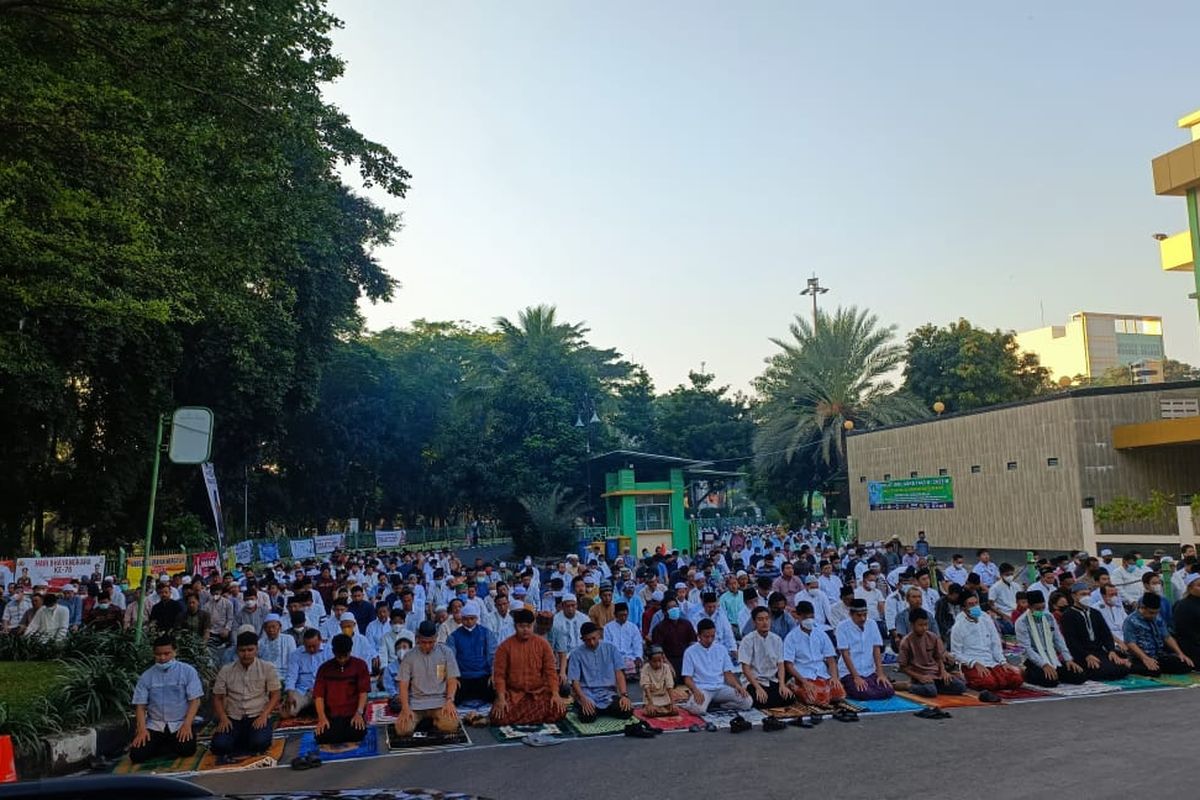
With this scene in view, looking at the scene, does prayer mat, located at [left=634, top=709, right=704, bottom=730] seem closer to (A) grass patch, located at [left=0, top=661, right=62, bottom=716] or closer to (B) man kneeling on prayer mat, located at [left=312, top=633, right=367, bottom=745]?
(B) man kneeling on prayer mat, located at [left=312, top=633, right=367, bottom=745]

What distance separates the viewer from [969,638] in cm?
1013

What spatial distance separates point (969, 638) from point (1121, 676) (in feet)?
6.33

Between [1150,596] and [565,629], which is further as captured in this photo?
[565,629]

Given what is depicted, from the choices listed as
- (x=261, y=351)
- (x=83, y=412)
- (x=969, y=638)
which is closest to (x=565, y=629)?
(x=969, y=638)

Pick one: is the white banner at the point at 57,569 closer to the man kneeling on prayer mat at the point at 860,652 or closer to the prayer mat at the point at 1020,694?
the man kneeling on prayer mat at the point at 860,652

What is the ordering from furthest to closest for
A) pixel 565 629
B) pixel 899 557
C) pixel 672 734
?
1. pixel 899 557
2. pixel 565 629
3. pixel 672 734

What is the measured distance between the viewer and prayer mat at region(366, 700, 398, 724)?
31.1ft

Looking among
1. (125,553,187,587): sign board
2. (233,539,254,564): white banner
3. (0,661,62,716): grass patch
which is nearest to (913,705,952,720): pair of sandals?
(0,661,62,716): grass patch

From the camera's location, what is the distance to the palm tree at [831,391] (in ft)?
120

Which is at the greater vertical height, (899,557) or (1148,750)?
(899,557)

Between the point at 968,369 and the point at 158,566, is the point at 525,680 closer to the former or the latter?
the point at 158,566

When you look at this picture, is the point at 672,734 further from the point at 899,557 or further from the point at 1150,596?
the point at 899,557

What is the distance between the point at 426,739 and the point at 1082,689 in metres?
7.26

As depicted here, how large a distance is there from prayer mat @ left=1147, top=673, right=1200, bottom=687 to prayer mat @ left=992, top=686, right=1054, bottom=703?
1.52 meters
